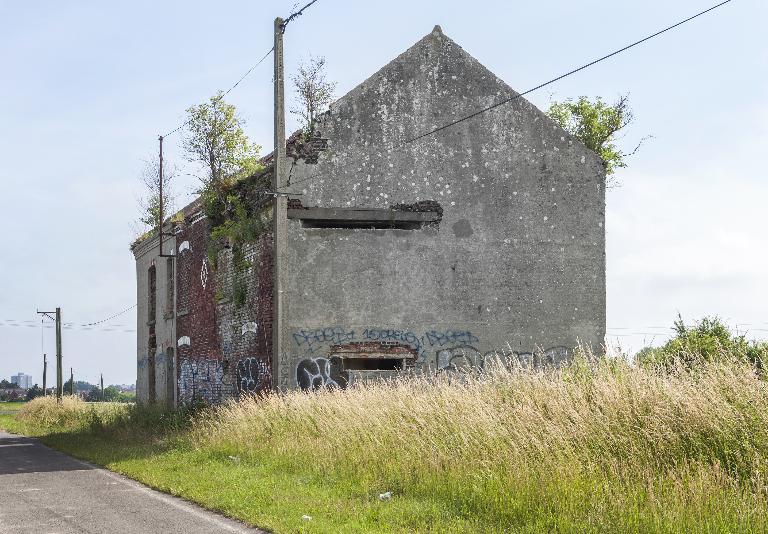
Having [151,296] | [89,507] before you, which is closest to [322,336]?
[89,507]

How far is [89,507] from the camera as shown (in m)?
10.4

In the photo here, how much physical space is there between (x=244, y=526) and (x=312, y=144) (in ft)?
41.4

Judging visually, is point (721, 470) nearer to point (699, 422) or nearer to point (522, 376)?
point (699, 422)

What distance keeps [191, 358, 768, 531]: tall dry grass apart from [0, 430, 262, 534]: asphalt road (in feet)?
6.17

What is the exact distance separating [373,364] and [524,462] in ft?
36.8

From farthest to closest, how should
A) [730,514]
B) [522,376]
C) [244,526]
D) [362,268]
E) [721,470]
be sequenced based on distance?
[362,268] < [522,376] < [244,526] < [721,470] < [730,514]

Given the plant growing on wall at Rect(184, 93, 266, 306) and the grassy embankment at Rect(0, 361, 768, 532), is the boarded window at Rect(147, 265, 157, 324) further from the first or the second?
the grassy embankment at Rect(0, 361, 768, 532)

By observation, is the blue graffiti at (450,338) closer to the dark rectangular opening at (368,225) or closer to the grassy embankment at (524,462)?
the dark rectangular opening at (368,225)

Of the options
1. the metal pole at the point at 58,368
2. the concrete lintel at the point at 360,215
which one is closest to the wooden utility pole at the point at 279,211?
the concrete lintel at the point at 360,215

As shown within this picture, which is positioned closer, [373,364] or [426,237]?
[373,364]

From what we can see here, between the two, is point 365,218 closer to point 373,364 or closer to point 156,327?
point 373,364

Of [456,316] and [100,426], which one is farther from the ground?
[456,316]

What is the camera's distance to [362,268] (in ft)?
66.3

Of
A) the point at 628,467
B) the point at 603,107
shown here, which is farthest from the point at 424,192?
the point at 628,467
